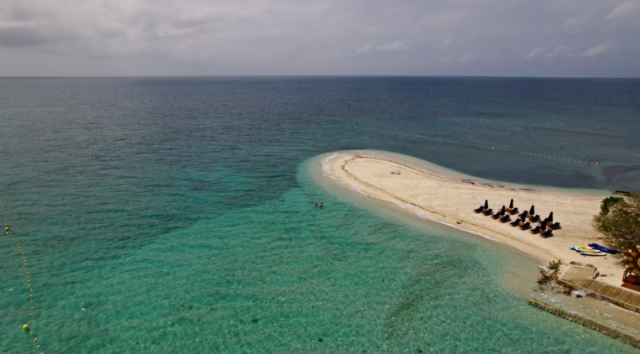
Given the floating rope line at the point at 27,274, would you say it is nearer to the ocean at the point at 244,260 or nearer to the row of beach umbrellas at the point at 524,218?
the ocean at the point at 244,260

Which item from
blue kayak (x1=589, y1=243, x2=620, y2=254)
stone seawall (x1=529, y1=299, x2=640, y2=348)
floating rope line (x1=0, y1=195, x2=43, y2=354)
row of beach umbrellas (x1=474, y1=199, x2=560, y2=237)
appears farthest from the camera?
row of beach umbrellas (x1=474, y1=199, x2=560, y2=237)

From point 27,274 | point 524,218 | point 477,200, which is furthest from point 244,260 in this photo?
point 524,218

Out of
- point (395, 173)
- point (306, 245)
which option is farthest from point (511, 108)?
point (306, 245)

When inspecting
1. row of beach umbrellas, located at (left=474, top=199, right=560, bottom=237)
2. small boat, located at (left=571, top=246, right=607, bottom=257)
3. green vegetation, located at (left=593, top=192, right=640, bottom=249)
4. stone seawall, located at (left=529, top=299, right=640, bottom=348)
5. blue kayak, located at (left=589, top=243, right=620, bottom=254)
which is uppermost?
green vegetation, located at (left=593, top=192, right=640, bottom=249)

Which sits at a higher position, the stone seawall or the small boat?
the small boat

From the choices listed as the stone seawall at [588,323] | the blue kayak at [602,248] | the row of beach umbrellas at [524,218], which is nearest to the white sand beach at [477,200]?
the row of beach umbrellas at [524,218]

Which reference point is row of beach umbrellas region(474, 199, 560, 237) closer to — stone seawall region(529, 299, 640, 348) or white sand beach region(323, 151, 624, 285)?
white sand beach region(323, 151, 624, 285)

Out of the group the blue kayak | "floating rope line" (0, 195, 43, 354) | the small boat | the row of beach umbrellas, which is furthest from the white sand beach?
"floating rope line" (0, 195, 43, 354)

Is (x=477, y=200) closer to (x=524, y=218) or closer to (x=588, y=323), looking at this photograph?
(x=524, y=218)

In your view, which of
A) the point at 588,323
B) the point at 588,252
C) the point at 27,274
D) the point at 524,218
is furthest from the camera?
the point at 524,218
